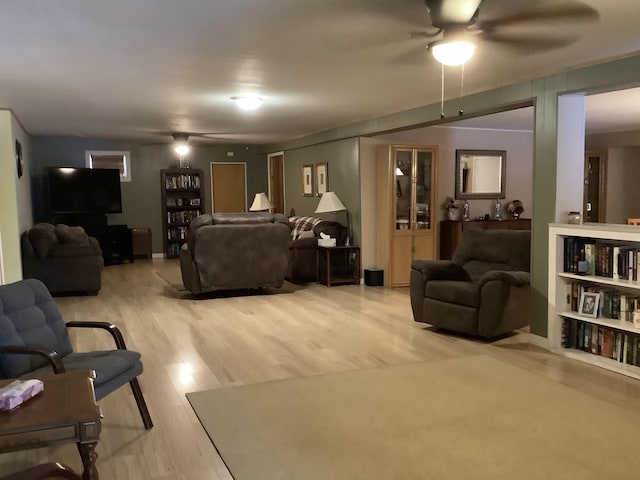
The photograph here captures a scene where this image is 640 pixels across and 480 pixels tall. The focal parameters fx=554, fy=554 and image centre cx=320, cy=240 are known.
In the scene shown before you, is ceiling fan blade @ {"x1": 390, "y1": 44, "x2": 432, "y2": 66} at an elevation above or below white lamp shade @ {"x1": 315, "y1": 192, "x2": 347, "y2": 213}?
above

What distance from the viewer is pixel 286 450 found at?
109 inches

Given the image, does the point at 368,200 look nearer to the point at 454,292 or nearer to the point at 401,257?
the point at 401,257

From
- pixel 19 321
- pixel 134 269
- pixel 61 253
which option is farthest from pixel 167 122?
pixel 19 321

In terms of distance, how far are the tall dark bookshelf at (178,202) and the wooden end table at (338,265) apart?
4.19 meters

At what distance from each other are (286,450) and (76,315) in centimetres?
395

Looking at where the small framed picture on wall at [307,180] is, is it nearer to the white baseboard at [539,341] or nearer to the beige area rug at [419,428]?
the white baseboard at [539,341]

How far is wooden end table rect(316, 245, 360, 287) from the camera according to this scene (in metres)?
7.52

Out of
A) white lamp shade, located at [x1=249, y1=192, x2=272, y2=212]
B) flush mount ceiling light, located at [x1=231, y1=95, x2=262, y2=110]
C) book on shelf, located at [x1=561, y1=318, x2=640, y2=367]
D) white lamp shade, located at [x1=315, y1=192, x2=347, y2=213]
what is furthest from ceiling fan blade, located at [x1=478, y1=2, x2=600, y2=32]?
white lamp shade, located at [x1=249, y1=192, x2=272, y2=212]

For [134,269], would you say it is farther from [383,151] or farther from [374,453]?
[374,453]

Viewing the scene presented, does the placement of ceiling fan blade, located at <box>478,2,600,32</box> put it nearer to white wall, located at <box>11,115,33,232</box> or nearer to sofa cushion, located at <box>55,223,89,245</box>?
white wall, located at <box>11,115,33,232</box>

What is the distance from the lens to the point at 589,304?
4273 millimetres

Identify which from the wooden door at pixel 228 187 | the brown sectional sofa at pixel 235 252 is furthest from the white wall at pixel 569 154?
the wooden door at pixel 228 187

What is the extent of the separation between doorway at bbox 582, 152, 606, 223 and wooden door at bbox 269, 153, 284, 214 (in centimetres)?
546

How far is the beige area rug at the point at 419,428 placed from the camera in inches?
102
